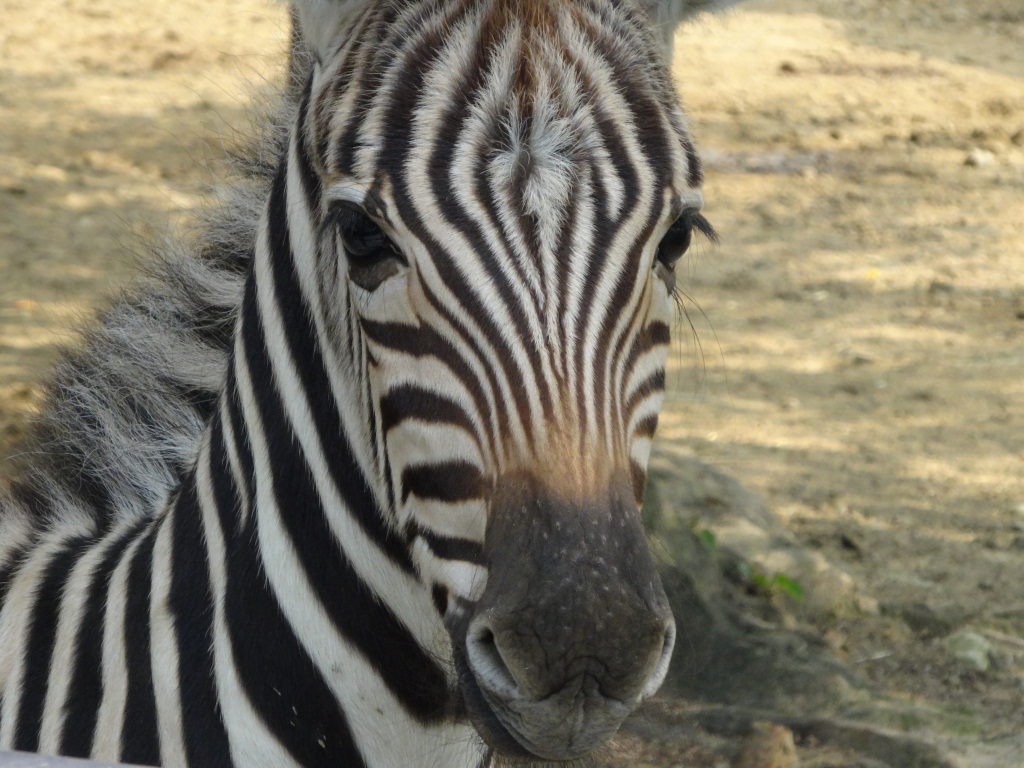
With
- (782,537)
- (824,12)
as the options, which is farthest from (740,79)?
(782,537)

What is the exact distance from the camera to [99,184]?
10250 millimetres

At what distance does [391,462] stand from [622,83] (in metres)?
0.94

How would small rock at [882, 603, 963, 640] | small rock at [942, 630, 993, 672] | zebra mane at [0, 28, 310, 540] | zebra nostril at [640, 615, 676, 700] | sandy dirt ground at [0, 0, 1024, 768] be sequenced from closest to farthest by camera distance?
zebra nostril at [640, 615, 676, 700]
zebra mane at [0, 28, 310, 540]
small rock at [942, 630, 993, 672]
small rock at [882, 603, 963, 640]
sandy dirt ground at [0, 0, 1024, 768]

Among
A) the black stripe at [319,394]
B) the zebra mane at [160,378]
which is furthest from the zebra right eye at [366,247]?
the zebra mane at [160,378]

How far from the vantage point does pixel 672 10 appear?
2975mm

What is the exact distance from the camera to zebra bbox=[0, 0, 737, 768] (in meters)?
2.30

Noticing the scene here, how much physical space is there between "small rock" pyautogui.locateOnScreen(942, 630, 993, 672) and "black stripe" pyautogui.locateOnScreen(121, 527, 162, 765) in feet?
13.3

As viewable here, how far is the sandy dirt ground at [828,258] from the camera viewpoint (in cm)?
597

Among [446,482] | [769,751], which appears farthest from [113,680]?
[769,751]

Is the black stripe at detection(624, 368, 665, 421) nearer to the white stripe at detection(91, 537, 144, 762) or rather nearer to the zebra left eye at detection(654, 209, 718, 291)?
the zebra left eye at detection(654, 209, 718, 291)

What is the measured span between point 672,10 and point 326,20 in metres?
0.85

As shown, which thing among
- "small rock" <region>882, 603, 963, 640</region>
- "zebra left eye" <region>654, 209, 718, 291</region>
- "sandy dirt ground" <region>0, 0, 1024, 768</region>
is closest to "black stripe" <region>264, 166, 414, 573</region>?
"zebra left eye" <region>654, 209, 718, 291</region>

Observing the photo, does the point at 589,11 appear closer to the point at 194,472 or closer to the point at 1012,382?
the point at 194,472

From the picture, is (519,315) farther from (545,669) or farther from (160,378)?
(160,378)
